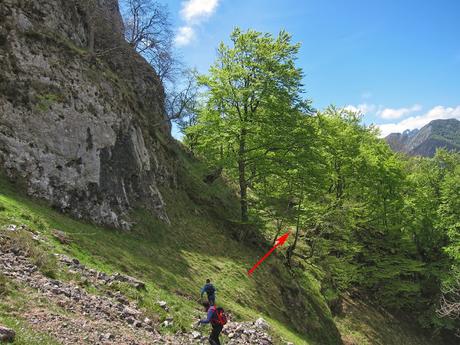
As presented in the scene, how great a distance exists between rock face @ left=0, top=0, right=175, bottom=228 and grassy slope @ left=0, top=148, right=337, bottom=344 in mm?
1094

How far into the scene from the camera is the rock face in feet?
53.7

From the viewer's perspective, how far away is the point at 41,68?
19.0 metres

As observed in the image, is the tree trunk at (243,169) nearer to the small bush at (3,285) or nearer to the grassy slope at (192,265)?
the grassy slope at (192,265)

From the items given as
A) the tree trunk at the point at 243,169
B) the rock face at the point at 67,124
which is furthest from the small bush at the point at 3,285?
the tree trunk at the point at 243,169

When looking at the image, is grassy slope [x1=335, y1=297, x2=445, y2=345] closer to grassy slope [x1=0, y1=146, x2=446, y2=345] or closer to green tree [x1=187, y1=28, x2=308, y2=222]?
grassy slope [x1=0, y1=146, x2=446, y2=345]

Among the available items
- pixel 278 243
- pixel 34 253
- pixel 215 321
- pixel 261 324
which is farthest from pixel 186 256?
pixel 278 243

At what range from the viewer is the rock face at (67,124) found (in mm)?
16375

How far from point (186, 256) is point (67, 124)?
340 inches

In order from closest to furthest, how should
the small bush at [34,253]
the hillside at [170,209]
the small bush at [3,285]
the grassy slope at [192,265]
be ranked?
1. the small bush at [3,285]
2. the small bush at [34,253]
3. the hillside at [170,209]
4. the grassy slope at [192,265]

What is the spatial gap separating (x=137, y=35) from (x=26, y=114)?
80.5 ft

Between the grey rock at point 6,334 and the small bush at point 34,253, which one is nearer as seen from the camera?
the grey rock at point 6,334

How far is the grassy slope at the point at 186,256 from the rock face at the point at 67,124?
109 centimetres

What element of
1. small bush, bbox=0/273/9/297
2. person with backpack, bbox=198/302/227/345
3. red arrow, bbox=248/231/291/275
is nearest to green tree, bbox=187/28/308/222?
red arrow, bbox=248/231/291/275

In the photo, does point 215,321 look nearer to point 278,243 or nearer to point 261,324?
point 261,324
